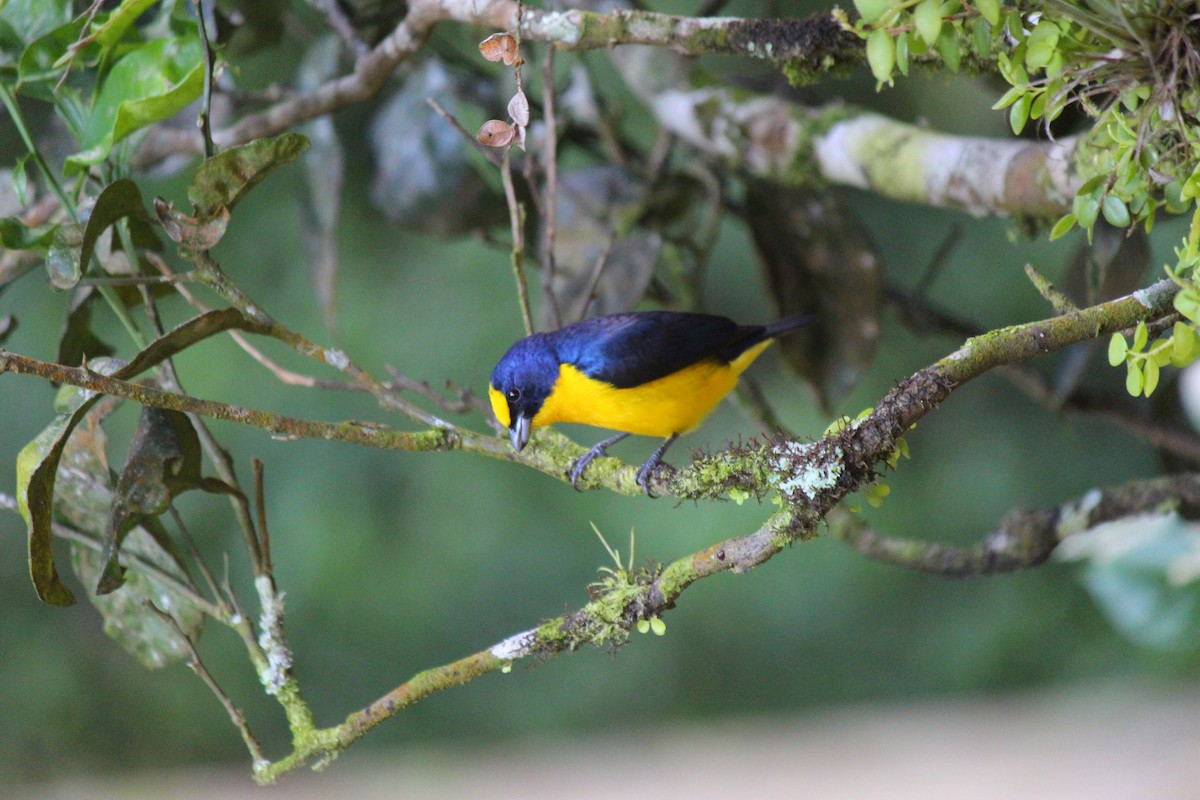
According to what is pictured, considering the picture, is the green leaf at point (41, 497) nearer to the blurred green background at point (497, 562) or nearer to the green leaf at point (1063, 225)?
the green leaf at point (1063, 225)

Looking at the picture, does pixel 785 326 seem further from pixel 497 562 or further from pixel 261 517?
pixel 497 562

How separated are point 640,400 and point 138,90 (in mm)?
674

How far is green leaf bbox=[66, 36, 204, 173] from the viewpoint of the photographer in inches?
35.6

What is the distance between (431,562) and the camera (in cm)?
282

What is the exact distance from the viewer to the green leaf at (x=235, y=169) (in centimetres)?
86

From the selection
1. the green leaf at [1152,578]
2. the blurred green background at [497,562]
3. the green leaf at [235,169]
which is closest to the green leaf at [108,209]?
the green leaf at [235,169]

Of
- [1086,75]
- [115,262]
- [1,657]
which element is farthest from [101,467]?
[1,657]

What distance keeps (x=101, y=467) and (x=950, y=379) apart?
2.47 ft

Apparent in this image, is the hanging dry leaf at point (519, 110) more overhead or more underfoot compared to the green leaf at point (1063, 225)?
more overhead

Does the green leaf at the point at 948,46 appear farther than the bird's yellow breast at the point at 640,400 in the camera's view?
No

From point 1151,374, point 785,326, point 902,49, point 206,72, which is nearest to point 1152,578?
point 785,326

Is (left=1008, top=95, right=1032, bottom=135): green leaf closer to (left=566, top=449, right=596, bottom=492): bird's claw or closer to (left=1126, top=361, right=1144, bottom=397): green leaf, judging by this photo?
(left=1126, top=361, right=1144, bottom=397): green leaf

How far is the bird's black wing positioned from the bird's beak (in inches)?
5.0

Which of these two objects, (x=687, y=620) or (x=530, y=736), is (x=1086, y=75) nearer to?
(x=687, y=620)
